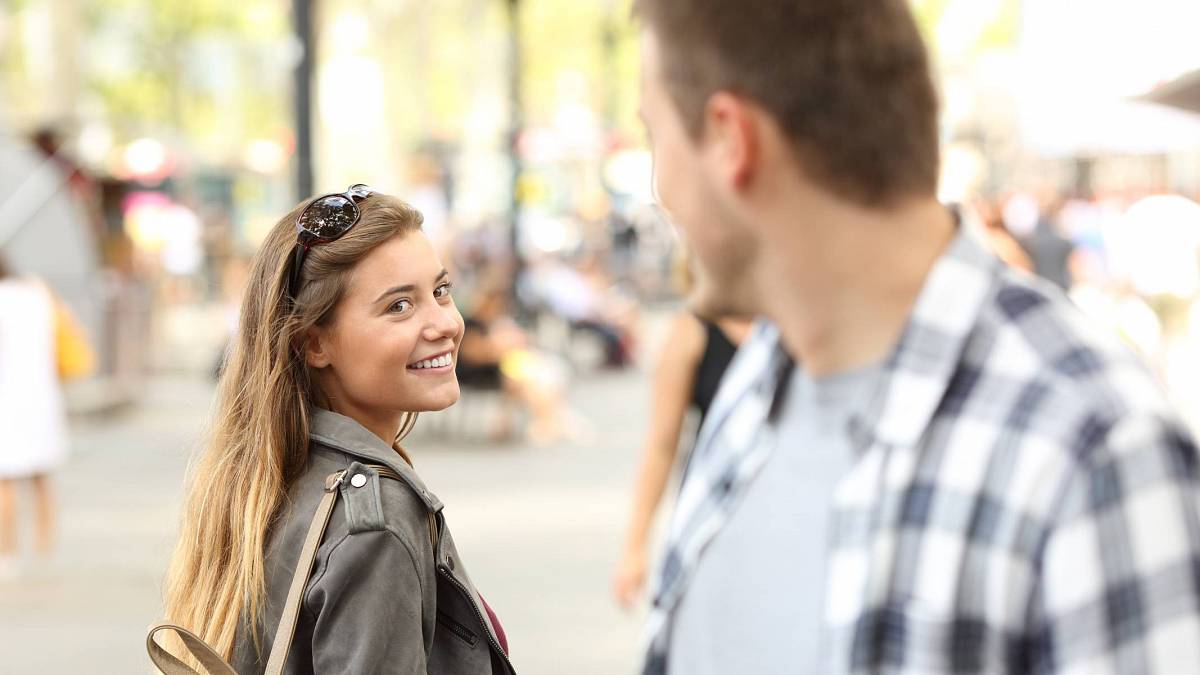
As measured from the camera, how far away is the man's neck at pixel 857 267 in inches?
61.7

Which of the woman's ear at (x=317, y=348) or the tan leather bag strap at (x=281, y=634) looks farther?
the woman's ear at (x=317, y=348)

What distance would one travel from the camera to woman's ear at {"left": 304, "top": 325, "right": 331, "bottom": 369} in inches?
91.9

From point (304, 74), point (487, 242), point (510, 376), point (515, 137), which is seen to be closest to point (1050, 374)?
point (304, 74)

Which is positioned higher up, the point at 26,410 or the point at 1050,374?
the point at 1050,374

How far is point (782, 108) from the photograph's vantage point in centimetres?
153

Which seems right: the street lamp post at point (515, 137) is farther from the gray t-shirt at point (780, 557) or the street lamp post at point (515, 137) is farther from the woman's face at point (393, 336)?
the gray t-shirt at point (780, 557)

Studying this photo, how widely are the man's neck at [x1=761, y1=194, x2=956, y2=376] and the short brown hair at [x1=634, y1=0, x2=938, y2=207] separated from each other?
0.03 metres

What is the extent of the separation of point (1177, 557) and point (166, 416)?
603 inches

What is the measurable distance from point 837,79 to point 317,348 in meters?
1.08

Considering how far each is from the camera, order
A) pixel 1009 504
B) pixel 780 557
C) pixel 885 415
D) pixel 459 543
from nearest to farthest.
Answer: pixel 1009 504
pixel 885 415
pixel 780 557
pixel 459 543

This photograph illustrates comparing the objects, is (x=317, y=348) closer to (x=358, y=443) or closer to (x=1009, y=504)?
(x=358, y=443)

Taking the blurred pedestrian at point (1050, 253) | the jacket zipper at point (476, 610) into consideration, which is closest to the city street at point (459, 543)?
the jacket zipper at point (476, 610)

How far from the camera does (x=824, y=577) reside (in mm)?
1591

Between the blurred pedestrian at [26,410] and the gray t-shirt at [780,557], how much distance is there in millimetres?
7666
